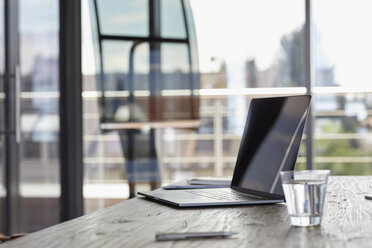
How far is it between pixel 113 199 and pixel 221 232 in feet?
10.5

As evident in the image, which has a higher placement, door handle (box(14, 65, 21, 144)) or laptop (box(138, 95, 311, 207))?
door handle (box(14, 65, 21, 144))

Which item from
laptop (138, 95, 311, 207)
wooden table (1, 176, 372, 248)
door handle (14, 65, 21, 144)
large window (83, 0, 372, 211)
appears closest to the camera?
wooden table (1, 176, 372, 248)

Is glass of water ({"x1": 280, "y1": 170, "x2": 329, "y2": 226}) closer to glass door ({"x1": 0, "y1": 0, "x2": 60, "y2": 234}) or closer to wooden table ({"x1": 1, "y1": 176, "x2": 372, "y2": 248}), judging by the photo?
wooden table ({"x1": 1, "y1": 176, "x2": 372, "y2": 248})

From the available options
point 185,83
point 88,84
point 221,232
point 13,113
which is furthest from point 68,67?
point 221,232

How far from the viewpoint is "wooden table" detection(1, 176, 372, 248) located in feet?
2.67

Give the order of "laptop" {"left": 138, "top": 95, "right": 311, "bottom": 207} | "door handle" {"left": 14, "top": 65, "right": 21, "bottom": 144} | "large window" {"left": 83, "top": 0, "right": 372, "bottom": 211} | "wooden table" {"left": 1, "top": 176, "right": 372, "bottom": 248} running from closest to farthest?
"wooden table" {"left": 1, "top": 176, "right": 372, "bottom": 248}, "laptop" {"left": 138, "top": 95, "right": 311, "bottom": 207}, "large window" {"left": 83, "top": 0, "right": 372, "bottom": 211}, "door handle" {"left": 14, "top": 65, "right": 21, "bottom": 144}

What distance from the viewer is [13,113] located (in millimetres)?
3945

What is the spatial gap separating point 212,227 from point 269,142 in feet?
1.41

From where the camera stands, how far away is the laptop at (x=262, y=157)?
1230 mm

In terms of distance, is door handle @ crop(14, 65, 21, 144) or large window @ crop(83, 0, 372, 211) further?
door handle @ crop(14, 65, 21, 144)

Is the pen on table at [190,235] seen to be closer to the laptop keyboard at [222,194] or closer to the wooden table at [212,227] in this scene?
the wooden table at [212,227]

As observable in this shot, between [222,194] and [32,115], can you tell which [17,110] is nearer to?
[32,115]

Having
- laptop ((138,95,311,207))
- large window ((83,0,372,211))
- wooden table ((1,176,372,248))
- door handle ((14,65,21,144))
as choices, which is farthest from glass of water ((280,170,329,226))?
door handle ((14,65,21,144))

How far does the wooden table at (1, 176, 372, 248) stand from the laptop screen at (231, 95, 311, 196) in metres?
0.11
